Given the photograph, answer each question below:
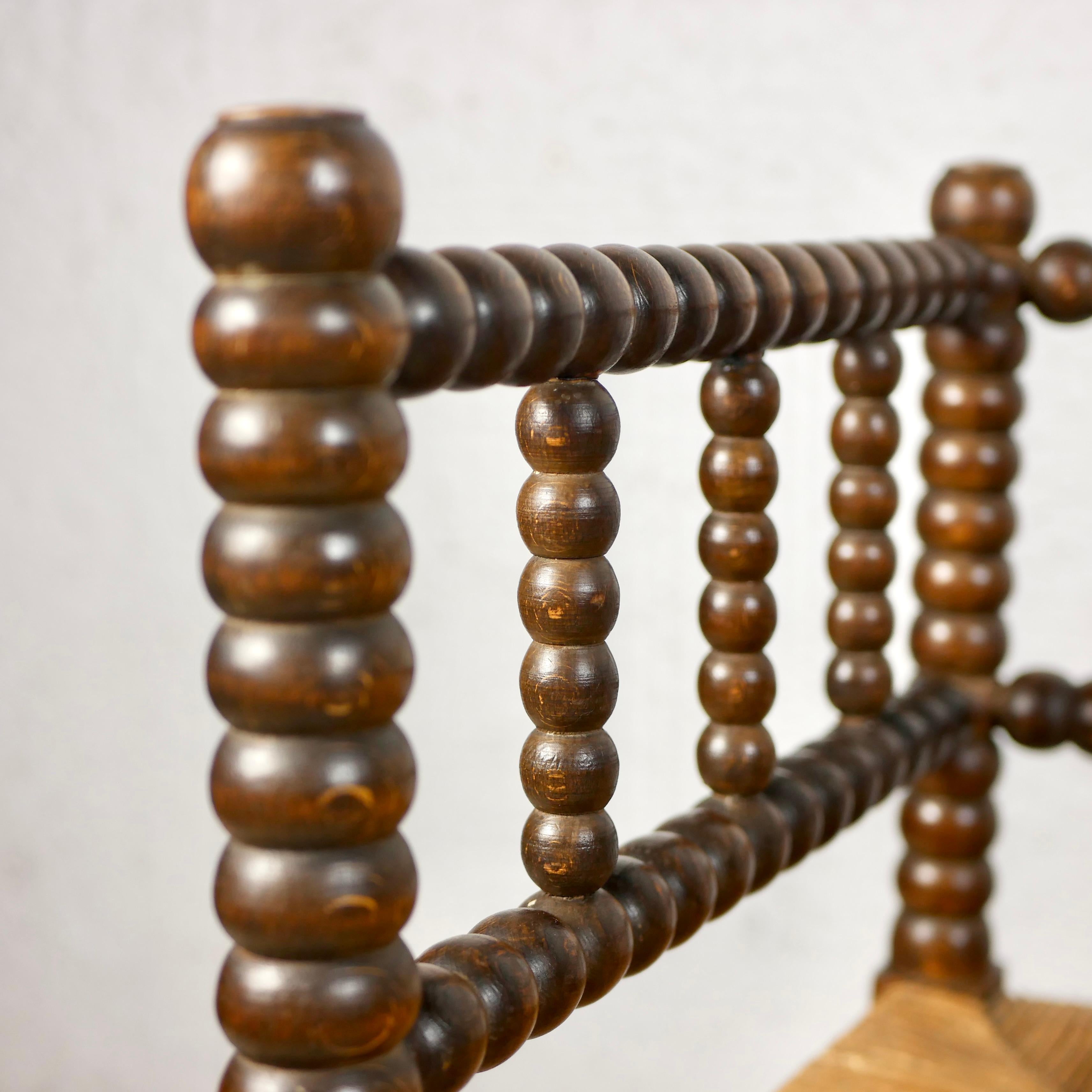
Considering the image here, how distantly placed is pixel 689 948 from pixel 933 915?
659 mm

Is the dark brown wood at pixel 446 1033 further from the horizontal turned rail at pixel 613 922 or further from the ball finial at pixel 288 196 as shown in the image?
the ball finial at pixel 288 196

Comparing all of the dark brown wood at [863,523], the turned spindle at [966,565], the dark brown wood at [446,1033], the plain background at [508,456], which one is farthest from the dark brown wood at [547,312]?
the plain background at [508,456]

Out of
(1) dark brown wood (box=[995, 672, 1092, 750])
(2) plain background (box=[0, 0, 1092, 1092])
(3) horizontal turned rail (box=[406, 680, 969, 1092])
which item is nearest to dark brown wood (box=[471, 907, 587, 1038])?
(3) horizontal turned rail (box=[406, 680, 969, 1092])

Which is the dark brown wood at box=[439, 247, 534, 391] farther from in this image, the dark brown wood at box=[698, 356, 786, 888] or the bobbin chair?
the dark brown wood at box=[698, 356, 786, 888]

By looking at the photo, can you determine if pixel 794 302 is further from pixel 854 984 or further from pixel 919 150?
pixel 854 984

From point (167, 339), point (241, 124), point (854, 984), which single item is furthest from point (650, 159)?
point (241, 124)

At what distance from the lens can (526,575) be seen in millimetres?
500

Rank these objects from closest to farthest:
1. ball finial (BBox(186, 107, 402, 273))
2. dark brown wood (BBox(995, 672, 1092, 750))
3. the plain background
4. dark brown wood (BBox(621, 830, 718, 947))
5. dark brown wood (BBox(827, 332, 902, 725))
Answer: ball finial (BBox(186, 107, 402, 273)), dark brown wood (BBox(621, 830, 718, 947)), dark brown wood (BBox(827, 332, 902, 725)), dark brown wood (BBox(995, 672, 1092, 750)), the plain background

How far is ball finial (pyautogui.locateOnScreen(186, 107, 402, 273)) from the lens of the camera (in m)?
0.33

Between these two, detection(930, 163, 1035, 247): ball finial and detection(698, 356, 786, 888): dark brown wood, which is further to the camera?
detection(930, 163, 1035, 247): ball finial

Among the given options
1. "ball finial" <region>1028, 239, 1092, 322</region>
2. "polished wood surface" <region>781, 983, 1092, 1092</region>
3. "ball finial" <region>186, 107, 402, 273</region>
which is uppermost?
"ball finial" <region>1028, 239, 1092, 322</region>

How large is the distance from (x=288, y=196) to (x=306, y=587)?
0.30 feet

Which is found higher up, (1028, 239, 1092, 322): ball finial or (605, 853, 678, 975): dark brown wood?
(1028, 239, 1092, 322): ball finial

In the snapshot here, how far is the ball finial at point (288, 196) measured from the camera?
332mm
